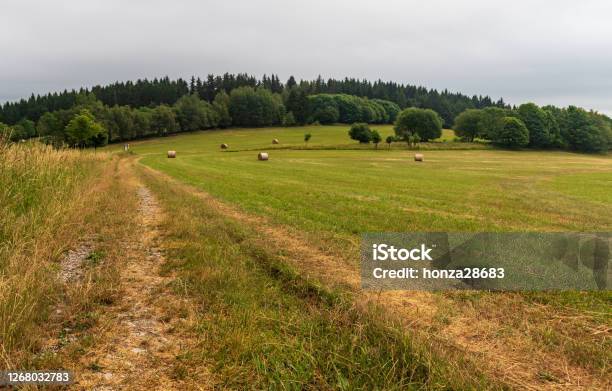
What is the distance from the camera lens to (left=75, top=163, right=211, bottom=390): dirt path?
3.47m

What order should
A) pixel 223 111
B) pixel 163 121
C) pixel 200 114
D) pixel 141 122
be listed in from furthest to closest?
pixel 223 111 → pixel 200 114 → pixel 163 121 → pixel 141 122

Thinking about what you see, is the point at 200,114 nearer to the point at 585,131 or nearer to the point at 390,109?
the point at 390,109

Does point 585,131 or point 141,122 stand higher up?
point 141,122

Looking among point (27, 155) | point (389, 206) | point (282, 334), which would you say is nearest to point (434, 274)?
point (282, 334)

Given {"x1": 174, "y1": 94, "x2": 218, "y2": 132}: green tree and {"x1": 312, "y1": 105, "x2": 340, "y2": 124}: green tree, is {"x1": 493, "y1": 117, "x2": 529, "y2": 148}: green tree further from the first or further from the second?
{"x1": 174, "y1": 94, "x2": 218, "y2": 132}: green tree

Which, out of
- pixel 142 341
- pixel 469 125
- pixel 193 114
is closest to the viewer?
pixel 142 341

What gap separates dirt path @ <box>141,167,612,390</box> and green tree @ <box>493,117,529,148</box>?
103m

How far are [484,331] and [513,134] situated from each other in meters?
104

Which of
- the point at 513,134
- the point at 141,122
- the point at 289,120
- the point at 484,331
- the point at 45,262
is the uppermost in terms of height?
the point at 289,120

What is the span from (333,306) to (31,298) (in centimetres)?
370

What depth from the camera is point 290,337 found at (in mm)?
4191

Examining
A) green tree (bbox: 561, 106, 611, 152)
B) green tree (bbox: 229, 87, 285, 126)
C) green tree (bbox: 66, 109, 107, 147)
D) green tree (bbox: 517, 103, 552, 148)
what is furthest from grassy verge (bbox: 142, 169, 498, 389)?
green tree (bbox: 229, 87, 285, 126)

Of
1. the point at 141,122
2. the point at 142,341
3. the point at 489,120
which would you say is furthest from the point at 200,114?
the point at 142,341

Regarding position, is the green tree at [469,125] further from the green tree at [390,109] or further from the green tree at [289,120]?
the green tree at [289,120]
